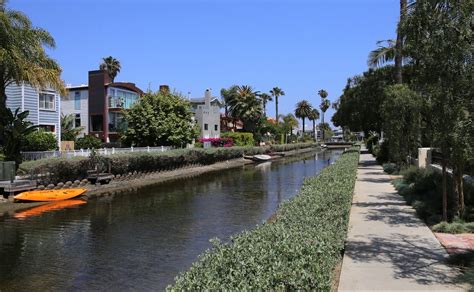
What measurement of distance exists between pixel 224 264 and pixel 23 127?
21.7m

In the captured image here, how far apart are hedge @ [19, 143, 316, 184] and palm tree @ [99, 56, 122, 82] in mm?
35713

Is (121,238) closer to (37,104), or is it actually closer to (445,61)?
(445,61)

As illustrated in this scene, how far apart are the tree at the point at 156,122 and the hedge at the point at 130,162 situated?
2074mm

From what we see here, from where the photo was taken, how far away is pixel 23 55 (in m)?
22.8

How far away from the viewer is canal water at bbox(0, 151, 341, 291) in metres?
9.76

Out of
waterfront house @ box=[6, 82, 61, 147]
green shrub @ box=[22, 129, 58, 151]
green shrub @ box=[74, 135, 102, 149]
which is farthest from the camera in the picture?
green shrub @ box=[74, 135, 102, 149]

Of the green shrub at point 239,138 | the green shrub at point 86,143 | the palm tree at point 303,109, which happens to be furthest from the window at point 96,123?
the palm tree at point 303,109

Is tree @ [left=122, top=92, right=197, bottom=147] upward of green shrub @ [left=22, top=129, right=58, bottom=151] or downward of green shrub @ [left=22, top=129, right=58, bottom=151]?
upward

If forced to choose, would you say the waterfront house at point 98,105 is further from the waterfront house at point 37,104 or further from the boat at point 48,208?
the boat at point 48,208

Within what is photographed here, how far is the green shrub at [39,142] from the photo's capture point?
2686cm

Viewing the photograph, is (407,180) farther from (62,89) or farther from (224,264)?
(62,89)

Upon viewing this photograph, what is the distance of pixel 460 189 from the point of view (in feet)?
37.8

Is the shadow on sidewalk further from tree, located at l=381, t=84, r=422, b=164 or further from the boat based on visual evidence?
the boat

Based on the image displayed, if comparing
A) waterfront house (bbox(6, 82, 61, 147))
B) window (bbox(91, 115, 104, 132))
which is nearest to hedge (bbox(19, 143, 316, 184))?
waterfront house (bbox(6, 82, 61, 147))
